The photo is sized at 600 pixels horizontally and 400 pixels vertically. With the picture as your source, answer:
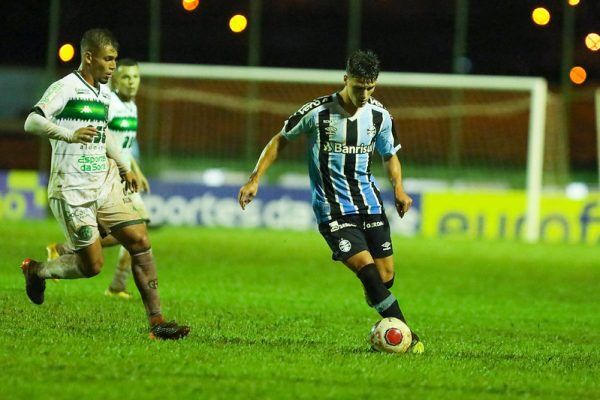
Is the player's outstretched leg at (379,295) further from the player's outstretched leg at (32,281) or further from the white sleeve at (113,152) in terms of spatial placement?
the player's outstretched leg at (32,281)

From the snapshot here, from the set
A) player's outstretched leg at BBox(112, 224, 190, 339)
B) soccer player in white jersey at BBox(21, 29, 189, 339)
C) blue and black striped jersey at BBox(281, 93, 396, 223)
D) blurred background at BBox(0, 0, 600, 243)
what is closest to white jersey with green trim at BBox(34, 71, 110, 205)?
soccer player in white jersey at BBox(21, 29, 189, 339)

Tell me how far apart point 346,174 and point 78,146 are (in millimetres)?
1956

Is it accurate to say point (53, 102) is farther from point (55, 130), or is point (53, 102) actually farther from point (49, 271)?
point (49, 271)

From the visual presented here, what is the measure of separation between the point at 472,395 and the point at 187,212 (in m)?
Answer: 17.6

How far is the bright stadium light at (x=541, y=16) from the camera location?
36469 millimetres

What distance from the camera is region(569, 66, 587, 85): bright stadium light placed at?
1425 inches

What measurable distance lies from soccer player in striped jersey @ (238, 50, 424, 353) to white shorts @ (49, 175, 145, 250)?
95 centimetres

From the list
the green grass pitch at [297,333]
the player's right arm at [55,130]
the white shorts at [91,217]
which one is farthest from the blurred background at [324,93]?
the player's right arm at [55,130]

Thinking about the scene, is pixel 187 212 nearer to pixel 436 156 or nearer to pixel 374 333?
pixel 436 156

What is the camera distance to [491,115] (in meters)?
28.1

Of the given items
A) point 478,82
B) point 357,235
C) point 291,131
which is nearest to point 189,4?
point 478,82

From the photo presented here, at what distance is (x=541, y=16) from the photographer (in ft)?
121

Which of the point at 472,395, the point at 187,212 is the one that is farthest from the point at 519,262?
the point at 472,395

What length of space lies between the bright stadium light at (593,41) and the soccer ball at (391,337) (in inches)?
1134
